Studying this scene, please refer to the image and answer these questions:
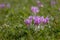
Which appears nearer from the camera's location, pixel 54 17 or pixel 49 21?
pixel 49 21

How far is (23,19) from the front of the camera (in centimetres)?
487

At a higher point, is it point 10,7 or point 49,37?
point 10,7

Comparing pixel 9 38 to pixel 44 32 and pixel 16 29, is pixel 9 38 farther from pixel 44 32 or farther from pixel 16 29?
pixel 44 32

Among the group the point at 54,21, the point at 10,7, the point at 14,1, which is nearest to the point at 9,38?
the point at 54,21

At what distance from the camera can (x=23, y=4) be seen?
6164 mm

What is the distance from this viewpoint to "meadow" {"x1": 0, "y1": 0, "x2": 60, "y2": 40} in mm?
4223

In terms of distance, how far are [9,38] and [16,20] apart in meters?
0.75

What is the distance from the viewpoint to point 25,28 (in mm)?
4328

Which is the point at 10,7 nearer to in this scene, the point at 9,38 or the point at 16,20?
the point at 16,20

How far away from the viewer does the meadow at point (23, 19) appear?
4.22 metres

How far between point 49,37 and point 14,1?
98.1 inches

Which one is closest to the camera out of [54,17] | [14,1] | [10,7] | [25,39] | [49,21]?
[25,39]

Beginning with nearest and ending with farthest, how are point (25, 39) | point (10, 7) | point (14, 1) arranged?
point (25, 39) → point (10, 7) → point (14, 1)

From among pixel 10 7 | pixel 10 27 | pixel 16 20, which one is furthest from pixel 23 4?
pixel 10 27
